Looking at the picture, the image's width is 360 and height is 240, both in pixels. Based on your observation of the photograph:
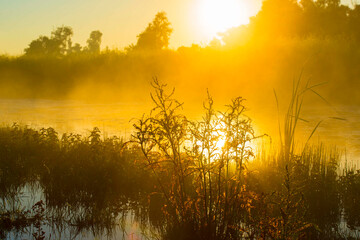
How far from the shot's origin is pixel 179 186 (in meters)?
4.07

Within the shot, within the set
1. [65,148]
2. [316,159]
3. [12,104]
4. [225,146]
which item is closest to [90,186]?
[65,148]

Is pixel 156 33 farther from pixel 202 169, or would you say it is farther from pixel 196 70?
pixel 202 169

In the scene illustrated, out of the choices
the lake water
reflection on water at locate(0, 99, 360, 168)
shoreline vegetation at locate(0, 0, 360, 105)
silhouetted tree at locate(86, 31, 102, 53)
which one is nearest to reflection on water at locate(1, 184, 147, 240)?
the lake water

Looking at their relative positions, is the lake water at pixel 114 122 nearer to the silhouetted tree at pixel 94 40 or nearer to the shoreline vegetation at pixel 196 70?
the shoreline vegetation at pixel 196 70

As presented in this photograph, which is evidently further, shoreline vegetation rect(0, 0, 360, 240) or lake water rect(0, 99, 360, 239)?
lake water rect(0, 99, 360, 239)

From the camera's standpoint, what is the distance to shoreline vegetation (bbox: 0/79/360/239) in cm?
392

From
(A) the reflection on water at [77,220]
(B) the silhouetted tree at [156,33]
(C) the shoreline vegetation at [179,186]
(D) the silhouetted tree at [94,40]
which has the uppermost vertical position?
(D) the silhouetted tree at [94,40]

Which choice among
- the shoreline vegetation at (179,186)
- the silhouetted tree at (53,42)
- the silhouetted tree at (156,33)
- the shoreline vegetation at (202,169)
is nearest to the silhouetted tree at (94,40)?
the silhouetted tree at (53,42)

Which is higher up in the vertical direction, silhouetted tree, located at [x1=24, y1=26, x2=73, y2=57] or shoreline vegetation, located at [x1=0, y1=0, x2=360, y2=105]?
silhouetted tree, located at [x1=24, y1=26, x2=73, y2=57]

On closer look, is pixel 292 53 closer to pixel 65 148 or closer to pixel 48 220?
pixel 65 148

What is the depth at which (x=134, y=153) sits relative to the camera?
670 centimetres

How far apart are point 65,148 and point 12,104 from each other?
1107 cm

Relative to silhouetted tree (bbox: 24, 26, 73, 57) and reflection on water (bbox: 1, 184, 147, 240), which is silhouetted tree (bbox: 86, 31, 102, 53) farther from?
reflection on water (bbox: 1, 184, 147, 240)

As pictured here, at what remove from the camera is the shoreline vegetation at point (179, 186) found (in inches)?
154
